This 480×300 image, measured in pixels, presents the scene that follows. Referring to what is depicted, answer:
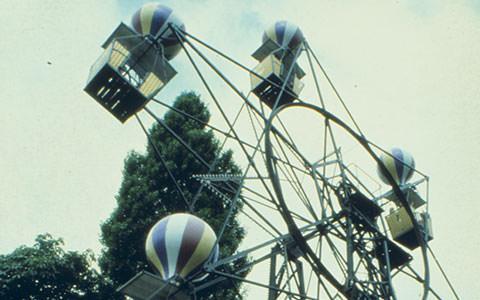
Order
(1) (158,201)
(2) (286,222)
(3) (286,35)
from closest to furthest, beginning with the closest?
(2) (286,222), (3) (286,35), (1) (158,201)

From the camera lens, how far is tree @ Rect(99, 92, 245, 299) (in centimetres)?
1422

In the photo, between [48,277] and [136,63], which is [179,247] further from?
[48,277]

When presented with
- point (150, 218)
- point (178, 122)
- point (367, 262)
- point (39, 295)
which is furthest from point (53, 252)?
point (367, 262)

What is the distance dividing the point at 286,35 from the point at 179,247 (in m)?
5.50

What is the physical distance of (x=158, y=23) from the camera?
945cm

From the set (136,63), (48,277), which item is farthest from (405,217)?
(48,277)

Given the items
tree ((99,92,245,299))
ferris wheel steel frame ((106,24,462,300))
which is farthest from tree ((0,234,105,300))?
ferris wheel steel frame ((106,24,462,300))

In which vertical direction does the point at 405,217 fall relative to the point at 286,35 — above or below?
below

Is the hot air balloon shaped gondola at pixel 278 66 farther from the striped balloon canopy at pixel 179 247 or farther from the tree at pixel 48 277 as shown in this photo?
the tree at pixel 48 277

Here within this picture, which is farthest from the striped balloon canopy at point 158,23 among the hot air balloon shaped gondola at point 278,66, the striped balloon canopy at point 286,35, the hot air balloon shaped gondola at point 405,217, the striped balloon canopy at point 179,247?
the hot air balloon shaped gondola at point 405,217

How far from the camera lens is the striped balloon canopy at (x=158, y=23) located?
30.9 ft

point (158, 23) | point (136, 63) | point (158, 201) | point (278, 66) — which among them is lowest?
point (136, 63)

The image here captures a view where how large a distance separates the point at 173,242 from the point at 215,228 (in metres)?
6.13

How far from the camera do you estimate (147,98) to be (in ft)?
28.6
